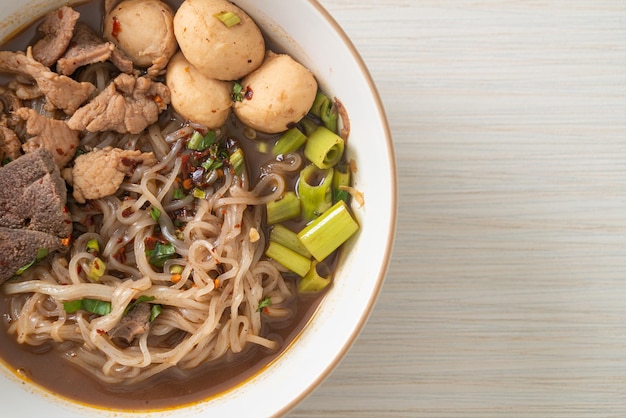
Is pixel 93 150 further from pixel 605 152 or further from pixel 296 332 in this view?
pixel 605 152

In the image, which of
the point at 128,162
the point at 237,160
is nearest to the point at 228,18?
the point at 237,160

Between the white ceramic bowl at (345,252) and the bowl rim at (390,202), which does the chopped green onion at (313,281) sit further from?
the bowl rim at (390,202)

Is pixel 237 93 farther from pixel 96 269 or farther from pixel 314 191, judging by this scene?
pixel 96 269

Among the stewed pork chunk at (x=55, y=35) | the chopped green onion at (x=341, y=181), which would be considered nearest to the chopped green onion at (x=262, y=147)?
the chopped green onion at (x=341, y=181)

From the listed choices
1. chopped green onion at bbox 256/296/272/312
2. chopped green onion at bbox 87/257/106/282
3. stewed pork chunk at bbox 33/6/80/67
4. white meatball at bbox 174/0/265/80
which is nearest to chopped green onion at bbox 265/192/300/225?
chopped green onion at bbox 256/296/272/312

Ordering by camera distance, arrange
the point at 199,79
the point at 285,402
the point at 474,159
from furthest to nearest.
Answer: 1. the point at 474,159
2. the point at 199,79
3. the point at 285,402

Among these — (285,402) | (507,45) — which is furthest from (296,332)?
(507,45)

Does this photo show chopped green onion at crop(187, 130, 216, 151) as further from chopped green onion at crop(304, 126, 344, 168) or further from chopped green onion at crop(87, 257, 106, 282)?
chopped green onion at crop(87, 257, 106, 282)
